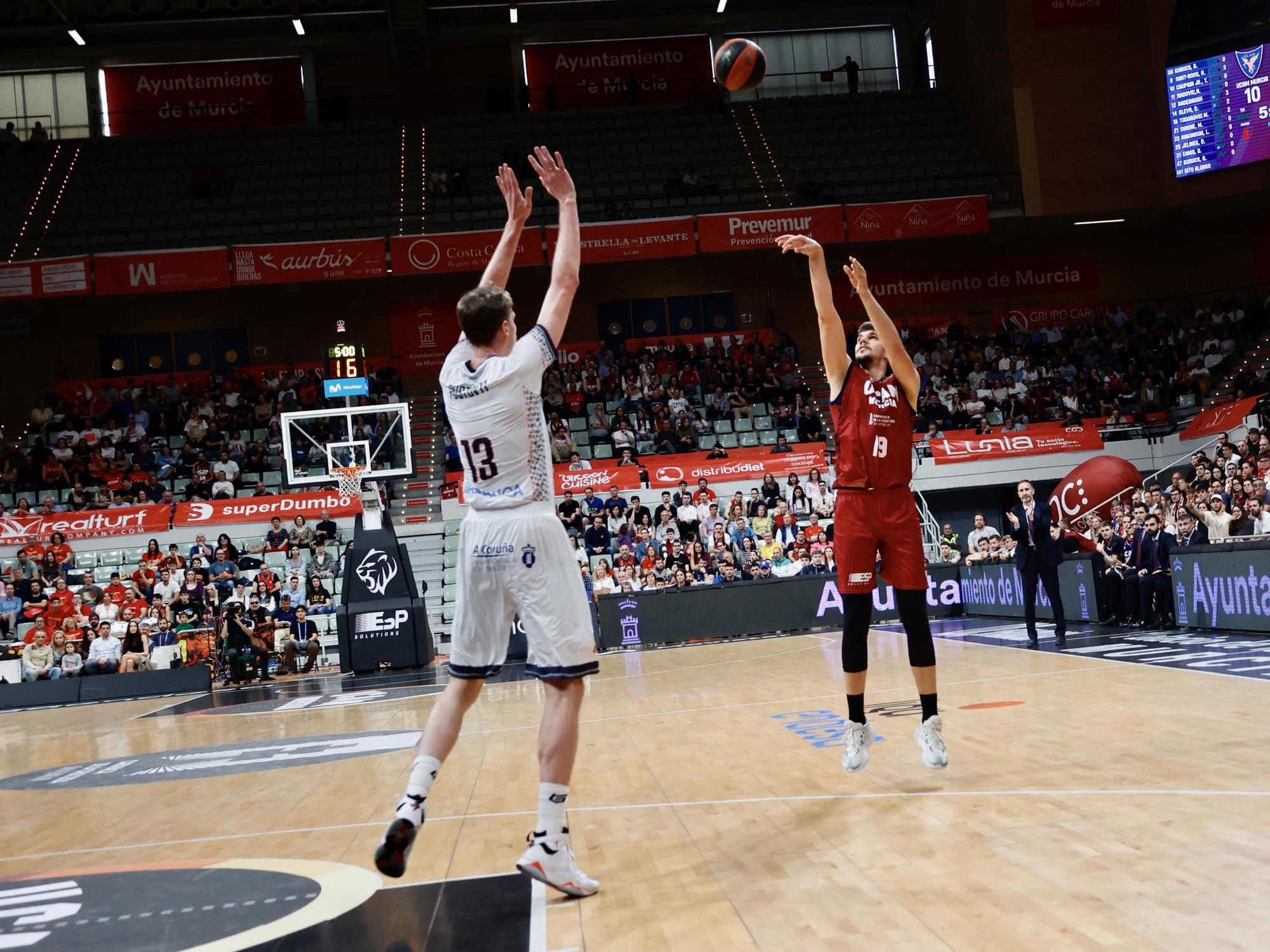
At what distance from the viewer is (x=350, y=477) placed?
56.8 feet

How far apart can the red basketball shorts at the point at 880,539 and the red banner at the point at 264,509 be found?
17691 mm

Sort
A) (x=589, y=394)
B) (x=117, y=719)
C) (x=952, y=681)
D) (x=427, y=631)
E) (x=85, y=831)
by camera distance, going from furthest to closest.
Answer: (x=589, y=394)
(x=427, y=631)
(x=117, y=719)
(x=952, y=681)
(x=85, y=831)

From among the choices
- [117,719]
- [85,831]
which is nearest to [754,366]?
[117,719]

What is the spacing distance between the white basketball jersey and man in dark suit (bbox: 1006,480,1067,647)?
9.25 m

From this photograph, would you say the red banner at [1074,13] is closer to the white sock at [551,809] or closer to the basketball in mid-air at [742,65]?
the basketball in mid-air at [742,65]

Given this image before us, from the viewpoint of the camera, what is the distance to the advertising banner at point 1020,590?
47.1 feet

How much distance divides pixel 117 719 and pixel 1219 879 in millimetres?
12547

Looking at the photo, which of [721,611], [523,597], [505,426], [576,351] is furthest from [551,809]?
[576,351]

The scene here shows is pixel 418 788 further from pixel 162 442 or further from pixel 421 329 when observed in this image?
pixel 421 329

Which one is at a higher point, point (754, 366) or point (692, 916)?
point (754, 366)

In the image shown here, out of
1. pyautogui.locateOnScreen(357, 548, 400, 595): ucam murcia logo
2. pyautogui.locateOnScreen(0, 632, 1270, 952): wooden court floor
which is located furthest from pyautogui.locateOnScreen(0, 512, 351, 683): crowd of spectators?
pyautogui.locateOnScreen(0, 632, 1270, 952): wooden court floor

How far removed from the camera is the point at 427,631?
16.5 m

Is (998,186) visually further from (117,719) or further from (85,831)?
(85,831)

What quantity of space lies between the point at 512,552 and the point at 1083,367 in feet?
84.6
